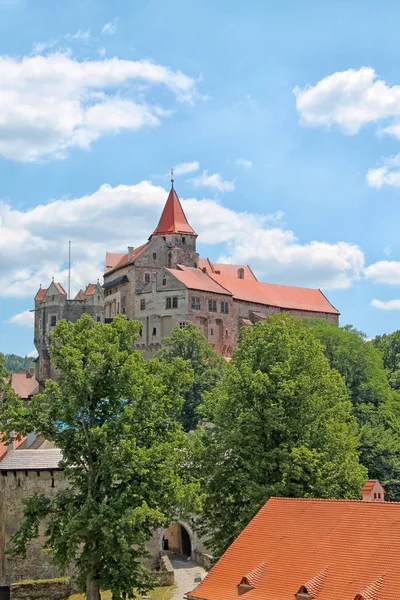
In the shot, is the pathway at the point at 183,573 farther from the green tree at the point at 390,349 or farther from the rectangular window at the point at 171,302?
the rectangular window at the point at 171,302

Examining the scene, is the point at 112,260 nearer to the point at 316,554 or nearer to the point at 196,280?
the point at 196,280

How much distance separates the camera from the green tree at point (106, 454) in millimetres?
35125

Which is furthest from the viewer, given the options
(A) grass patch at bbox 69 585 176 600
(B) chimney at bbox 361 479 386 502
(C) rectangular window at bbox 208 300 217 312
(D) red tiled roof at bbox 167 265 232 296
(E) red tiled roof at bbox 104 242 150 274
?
(E) red tiled roof at bbox 104 242 150 274

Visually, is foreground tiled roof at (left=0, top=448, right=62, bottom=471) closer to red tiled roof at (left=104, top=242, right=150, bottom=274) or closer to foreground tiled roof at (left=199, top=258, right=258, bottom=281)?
red tiled roof at (left=104, top=242, right=150, bottom=274)

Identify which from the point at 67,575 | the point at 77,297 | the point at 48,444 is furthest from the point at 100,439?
the point at 77,297

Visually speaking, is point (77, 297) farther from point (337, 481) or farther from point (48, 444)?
point (337, 481)

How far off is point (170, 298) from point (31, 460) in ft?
214

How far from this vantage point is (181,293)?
113m

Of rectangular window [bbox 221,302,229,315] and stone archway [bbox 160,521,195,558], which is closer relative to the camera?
stone archway [bbox 160,521,195,558]

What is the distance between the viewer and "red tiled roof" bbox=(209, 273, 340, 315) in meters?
125

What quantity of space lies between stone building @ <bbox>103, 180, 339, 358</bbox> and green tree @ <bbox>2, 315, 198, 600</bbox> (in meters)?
74.1

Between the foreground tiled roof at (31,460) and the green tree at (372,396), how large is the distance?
25284mm

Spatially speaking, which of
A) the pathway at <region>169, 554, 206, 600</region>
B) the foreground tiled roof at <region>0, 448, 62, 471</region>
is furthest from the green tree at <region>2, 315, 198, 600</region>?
the foreground tiled roof at <region>0, 448, 62, 471</region>

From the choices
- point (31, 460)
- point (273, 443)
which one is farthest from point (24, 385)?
point (273, 443)
